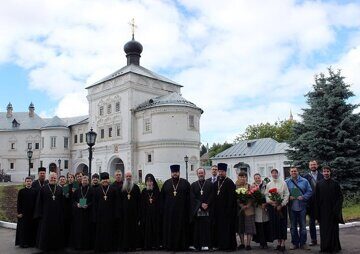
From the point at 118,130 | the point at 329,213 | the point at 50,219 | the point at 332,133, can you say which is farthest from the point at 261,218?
the point at 118,130

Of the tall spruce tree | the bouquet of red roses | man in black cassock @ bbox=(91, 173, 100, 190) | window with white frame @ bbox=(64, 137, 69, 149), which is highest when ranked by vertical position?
window with white frame @ bbox=(64, 137, 69, 149)

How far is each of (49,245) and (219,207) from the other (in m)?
4.17

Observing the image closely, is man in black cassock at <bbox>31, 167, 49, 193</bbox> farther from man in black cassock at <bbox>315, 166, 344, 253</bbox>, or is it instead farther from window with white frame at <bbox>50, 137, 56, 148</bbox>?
window with white frame at <bbox>50, 137, 56, 148</bbox>

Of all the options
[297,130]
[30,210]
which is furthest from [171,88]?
[30,210]

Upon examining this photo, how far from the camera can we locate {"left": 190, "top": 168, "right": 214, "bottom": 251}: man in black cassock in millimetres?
8930

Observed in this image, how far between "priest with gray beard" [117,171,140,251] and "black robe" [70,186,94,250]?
32.2 inches

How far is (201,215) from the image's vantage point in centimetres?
902

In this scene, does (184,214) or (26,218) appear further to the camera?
(26,218)

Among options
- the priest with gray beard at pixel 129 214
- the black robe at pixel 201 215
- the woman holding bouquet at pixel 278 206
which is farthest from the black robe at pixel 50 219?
the woman holding bouquet at pixel 278 206

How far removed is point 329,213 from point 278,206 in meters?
1.14

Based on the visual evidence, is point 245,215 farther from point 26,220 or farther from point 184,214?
point 26,220

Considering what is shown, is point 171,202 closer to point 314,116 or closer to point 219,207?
point 219,207

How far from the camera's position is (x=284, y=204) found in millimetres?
8992

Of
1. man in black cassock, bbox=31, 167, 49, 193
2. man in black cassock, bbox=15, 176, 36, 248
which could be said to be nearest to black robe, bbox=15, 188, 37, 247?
man in black cassock, bbox=15, 176, 36, 248
